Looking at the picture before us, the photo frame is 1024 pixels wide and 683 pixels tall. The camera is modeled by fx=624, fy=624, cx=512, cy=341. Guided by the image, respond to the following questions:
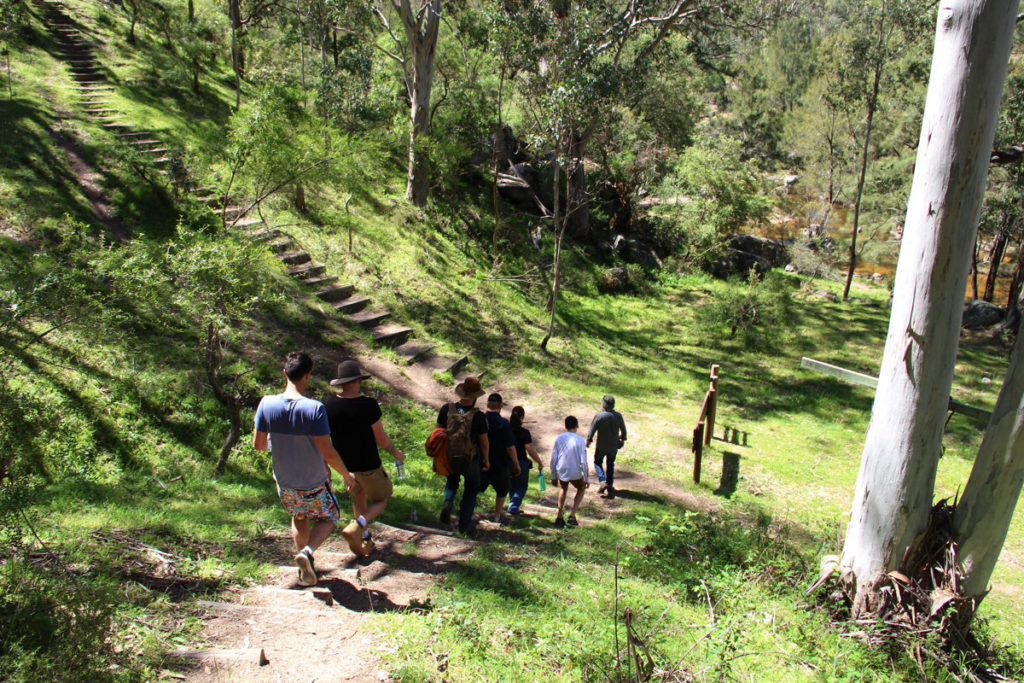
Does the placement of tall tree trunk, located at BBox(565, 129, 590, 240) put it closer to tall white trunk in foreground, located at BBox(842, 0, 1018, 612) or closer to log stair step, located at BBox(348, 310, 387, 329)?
log stair step, located at BBox(348, 310, 387, 329)

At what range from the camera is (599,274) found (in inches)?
819

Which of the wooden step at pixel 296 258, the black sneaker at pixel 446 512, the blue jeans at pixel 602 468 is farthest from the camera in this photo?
the wooden step at pixel 296 258

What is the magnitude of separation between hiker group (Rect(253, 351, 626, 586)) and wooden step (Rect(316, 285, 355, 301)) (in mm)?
7128

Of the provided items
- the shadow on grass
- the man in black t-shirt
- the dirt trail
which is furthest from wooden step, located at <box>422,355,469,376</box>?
the man in black t-shirt

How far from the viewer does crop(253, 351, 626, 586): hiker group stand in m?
4.20

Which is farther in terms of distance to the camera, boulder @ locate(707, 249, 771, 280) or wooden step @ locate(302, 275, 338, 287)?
boulder @ locate(707, 249, 771, 280)

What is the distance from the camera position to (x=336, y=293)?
12719 millimetres

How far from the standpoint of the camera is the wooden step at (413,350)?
12172mm

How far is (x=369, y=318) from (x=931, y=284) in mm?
10076

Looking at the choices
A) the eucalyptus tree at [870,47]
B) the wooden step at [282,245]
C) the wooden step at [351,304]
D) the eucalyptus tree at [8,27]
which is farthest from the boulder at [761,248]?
the eucalyptus tree at [8,27]

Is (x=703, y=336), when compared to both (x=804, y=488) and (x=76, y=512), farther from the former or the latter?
(x=76, y=512)

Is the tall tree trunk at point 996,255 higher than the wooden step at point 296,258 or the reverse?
higher

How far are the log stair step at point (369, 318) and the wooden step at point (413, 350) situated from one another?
0.71m

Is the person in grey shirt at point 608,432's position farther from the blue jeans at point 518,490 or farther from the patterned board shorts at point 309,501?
the patterned board shorts at point 309,501
